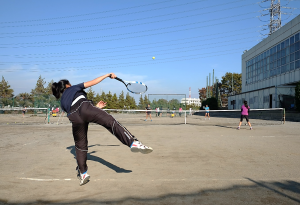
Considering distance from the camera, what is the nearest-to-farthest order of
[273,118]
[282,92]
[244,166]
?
[244,166]
[273,118]
[282,92]

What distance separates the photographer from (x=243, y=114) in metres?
15.5

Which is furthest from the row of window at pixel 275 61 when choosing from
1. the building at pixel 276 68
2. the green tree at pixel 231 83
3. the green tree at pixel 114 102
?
the green tree at pixel 114 102

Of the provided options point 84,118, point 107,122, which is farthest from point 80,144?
point 107,122

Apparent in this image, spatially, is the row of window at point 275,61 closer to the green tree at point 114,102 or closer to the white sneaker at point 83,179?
the white sneaker at point 83,179

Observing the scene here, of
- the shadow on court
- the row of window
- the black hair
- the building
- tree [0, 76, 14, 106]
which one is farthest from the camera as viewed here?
tree [0, 76, 14, 106]

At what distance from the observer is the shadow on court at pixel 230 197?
3.28m

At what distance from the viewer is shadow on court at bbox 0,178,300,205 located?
3.28m

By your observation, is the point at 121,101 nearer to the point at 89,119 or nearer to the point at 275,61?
the point at 275,61

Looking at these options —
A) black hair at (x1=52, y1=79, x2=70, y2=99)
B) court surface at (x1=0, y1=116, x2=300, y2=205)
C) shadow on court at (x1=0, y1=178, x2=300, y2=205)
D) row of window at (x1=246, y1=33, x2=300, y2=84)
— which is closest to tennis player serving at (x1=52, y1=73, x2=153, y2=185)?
black hair at (x1=52, y1=79, x2=70, y2=99)

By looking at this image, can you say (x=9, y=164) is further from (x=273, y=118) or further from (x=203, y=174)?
(x=273, y=118)

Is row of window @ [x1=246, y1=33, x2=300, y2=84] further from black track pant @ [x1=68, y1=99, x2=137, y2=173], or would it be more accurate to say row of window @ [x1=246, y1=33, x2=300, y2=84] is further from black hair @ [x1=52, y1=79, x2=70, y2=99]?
black hair @ [x1=52, y1=79, x2=70, y2=99]

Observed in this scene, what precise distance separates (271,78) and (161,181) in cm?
3593

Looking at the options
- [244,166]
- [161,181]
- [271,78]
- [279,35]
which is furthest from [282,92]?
[161,181]

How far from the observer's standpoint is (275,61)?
114ft
